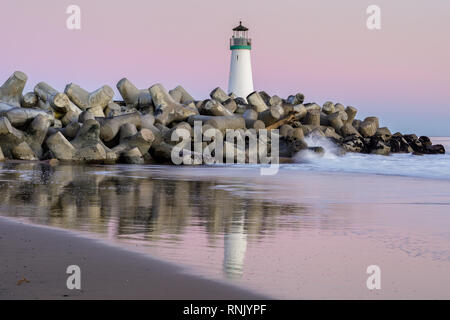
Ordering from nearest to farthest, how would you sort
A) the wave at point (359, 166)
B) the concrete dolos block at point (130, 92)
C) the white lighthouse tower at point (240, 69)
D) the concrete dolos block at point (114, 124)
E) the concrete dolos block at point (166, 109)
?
1. the wave at point (359, 166)
2. the concrete dolos block at point (114, 124)
3. the concrete dolos block at point (166, 109)
4. the concrete dolos block at point (130, 92)
5. the white lighthouse tower at point (240, 69)

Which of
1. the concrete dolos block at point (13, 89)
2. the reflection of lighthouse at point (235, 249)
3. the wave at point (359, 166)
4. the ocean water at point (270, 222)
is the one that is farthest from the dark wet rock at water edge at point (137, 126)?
the reflection of lighthouse at point (235, 249)

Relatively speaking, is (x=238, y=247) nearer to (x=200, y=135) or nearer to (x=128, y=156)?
(x=128, y=156)

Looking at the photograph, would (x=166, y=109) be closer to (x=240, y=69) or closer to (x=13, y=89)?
(x=13, y=89)

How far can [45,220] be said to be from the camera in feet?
21.0

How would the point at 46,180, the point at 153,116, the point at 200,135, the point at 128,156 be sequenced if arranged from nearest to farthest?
1. the point at 46,180
2. the point at 128,156
3. the point at 200,135
4. the point at 153,116

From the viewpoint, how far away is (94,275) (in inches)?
159

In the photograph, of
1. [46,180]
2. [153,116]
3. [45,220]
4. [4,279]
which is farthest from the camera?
[153,116]

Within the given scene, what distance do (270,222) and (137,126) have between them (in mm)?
11942

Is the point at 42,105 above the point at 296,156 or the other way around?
above

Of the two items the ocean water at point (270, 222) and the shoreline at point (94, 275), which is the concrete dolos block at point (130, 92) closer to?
the ocean water at point (270, 222)

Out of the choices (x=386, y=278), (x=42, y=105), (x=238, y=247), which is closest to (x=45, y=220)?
(x=238, y=247)

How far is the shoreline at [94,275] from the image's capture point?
3615mm

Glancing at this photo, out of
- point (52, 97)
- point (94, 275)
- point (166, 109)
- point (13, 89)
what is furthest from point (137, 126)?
point (94, 275)
